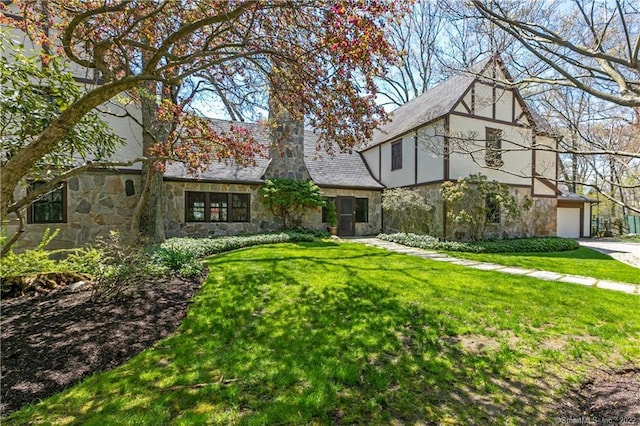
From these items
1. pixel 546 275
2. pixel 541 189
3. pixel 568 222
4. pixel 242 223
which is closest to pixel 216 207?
pixel 242 223

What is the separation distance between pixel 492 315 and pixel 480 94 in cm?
1122

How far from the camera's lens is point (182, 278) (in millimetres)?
5551

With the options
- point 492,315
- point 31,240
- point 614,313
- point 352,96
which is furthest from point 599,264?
point 31,240

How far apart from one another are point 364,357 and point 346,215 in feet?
37.8

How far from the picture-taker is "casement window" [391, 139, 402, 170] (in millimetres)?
14042

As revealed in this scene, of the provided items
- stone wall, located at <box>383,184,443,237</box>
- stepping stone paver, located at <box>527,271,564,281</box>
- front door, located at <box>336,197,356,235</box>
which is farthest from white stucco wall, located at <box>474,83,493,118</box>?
stepping stone paver, located at <box>527,271,564,281</box>

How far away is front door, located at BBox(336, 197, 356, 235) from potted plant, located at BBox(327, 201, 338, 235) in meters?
0.68

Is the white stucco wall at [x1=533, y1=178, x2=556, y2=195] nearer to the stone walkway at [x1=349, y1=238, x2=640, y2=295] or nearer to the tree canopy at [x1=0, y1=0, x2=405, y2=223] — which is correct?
the stone walkway at [x1=349, y1=238, x2=640, y2=295]

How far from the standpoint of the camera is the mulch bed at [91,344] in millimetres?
2359

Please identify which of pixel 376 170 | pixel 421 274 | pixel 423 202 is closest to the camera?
pixel 421 274

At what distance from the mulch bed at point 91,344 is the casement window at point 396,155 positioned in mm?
11586

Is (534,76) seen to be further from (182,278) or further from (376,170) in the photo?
(376,170)

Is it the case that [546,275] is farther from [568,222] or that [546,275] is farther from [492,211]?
[568,222]

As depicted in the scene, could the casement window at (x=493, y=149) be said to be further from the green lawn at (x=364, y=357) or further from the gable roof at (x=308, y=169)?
the gable roof at (x=308, y=169)
